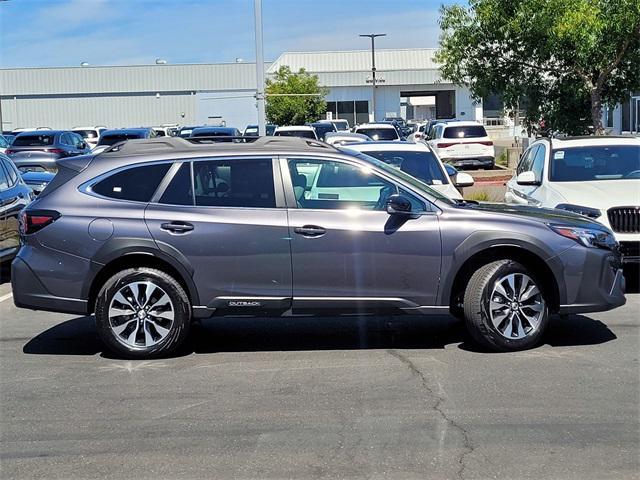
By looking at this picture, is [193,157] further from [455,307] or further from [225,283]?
[455,307]

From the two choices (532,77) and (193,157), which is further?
(532,77)

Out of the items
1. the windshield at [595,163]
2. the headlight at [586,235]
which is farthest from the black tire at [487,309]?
the windshield at [595,163]

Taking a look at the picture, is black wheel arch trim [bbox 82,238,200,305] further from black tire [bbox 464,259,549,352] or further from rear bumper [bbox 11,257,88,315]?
black tire [bbox 464,259,549,352]

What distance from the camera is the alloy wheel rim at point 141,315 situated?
691 centimetres

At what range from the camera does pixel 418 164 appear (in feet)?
38.5

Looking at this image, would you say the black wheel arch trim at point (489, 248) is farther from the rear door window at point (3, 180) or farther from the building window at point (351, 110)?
the building window at point (351, 110)

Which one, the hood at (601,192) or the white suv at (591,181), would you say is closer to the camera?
the white suv at (591,181)

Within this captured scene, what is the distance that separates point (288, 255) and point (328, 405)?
149cm

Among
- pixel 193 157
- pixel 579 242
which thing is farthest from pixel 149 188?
Result: pixel 579 242

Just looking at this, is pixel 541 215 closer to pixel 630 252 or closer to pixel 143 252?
pixel 630 252

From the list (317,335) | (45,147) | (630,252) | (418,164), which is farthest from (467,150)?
(317,335)

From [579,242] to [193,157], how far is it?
328 cm

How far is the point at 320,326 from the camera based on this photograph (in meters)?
8.31

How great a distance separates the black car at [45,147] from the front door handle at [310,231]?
17.6 m
